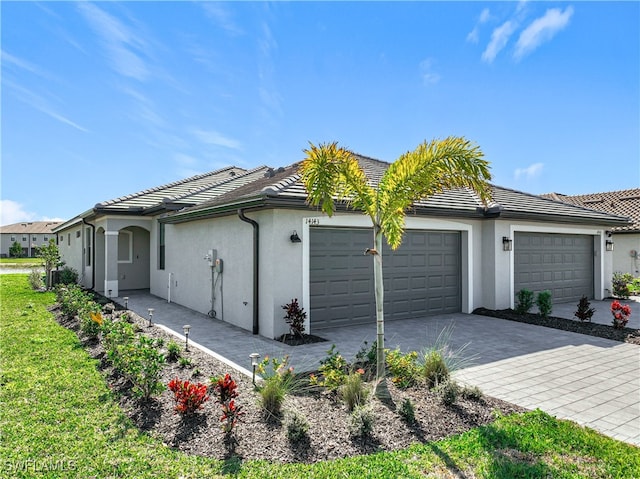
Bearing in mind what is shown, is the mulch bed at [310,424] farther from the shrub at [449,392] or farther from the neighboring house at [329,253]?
the neighboring house at [329,253]

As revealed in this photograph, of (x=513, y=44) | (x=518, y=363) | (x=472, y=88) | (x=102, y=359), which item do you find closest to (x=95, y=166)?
(x=102, y=359)

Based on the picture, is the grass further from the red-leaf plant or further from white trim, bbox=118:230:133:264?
white trim, bbox=118:230:133:264

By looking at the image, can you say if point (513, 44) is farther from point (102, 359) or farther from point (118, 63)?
point (102, 359)

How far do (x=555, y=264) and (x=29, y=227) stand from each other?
84800 mm

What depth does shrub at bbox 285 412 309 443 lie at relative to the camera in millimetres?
3762

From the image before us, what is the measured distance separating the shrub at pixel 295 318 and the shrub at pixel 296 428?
13.6ft

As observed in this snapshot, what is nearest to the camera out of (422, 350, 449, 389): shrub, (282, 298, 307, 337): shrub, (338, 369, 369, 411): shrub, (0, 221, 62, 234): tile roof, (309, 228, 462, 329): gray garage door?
(338, 369, 369, 411): shrub

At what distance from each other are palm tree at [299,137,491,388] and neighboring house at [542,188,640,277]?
16444 millimetres

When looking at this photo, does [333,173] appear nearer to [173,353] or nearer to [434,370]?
[434,370]

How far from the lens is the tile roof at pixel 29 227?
69062 millimetres

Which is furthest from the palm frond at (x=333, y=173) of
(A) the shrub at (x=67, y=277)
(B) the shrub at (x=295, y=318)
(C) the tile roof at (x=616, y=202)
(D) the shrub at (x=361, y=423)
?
(C) the tile roof at (x=616, y=202)

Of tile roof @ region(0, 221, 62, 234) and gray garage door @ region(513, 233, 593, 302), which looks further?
tile roof @ region(0, 221, 62, 234)

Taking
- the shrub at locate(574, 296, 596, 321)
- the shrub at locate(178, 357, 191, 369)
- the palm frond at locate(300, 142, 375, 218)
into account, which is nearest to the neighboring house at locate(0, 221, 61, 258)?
the shrub at locate(178, 357, 191, 369)

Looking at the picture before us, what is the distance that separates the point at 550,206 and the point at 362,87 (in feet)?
25.5
